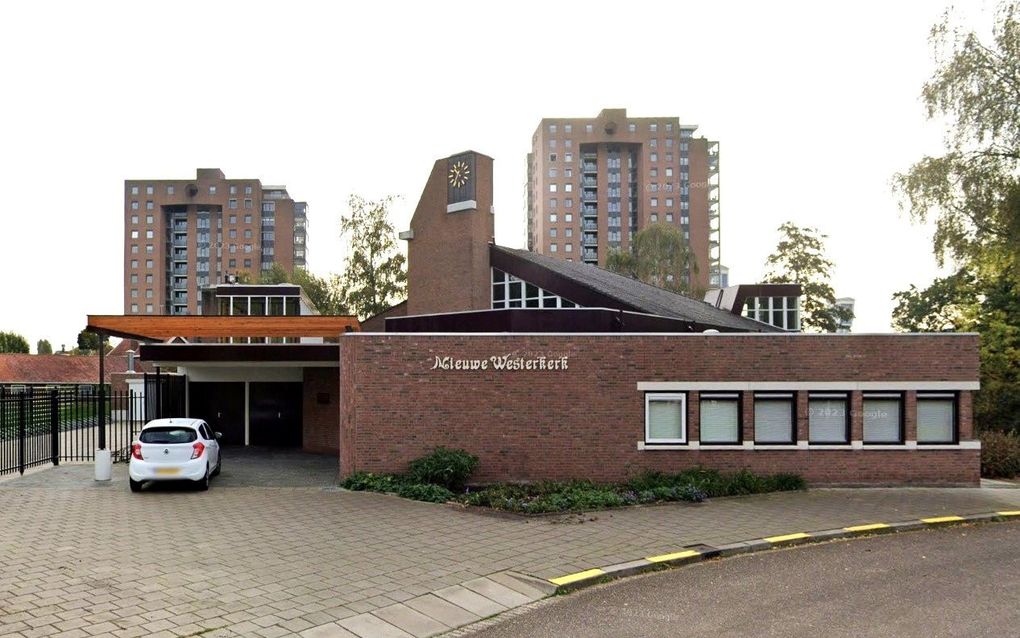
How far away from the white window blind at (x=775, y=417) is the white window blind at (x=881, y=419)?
1533 millimetres

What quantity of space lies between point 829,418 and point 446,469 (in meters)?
7.82

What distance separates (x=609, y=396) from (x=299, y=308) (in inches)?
860

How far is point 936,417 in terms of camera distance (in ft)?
50.0

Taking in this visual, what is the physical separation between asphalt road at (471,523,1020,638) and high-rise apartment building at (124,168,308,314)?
106 m

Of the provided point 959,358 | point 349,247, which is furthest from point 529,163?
point 959,358

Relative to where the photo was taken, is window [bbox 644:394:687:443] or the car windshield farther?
window [bbox 644:394:687:443]

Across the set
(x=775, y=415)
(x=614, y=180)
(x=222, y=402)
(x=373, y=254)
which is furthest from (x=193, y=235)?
(x=775, y=415)

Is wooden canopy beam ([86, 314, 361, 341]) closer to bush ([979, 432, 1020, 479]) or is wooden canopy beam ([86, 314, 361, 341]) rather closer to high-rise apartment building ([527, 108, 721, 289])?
bush ([979, 432, 1020, 479])

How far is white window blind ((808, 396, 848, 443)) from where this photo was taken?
15.2 meters

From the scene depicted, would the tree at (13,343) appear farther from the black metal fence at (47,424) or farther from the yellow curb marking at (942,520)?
the yellow curb marking at (942,520)

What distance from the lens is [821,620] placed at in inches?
287

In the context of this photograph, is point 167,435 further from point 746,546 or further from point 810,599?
point 810,599

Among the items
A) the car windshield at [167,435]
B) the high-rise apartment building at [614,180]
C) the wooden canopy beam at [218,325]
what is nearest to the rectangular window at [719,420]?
the wooden canopy beam at [218,325]

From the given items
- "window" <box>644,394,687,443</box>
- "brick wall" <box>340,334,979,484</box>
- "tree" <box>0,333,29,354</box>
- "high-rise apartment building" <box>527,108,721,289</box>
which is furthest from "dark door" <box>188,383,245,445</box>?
"high-rise apartment building" <box>527,108,721,289</box>
